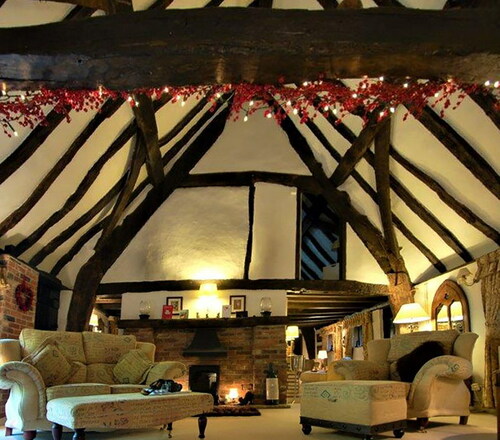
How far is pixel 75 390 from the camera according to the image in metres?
4.79

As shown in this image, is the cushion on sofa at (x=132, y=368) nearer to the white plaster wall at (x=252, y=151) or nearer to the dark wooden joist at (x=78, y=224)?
the dark wooden joist at (x=78, y=224)

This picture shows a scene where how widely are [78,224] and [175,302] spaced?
212 cm

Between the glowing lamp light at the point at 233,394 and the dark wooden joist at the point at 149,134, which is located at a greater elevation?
the dark wooden joist at the point at 149,134

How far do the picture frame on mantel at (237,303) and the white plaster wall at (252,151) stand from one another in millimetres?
2250

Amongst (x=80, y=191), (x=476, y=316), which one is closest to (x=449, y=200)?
(x=476, y=316)

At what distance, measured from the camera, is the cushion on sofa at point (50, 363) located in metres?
4.92

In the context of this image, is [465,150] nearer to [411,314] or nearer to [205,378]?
[411,314]

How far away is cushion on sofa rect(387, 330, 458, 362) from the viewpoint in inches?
236

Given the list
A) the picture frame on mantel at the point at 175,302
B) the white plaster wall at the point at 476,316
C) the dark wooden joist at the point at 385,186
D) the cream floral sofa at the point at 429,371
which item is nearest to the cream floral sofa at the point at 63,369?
the cream floral sofa at the point at 429,371

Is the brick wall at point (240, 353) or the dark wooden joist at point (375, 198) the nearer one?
the brick wall at point (240, 353)

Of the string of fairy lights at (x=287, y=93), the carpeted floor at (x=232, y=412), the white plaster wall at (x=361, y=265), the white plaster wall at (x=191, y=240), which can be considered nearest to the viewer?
the string of fairy lights at (x=287, y=93)

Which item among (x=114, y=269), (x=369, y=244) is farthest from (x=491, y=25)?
(x=114, y=269)

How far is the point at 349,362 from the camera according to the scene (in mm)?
5891

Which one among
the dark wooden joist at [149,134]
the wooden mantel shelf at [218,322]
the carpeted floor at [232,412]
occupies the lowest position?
the carpeted floor at [232,412]
